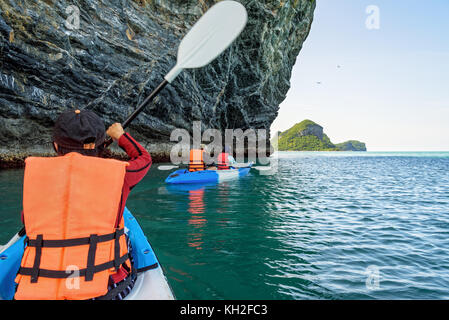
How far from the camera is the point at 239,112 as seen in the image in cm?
3247

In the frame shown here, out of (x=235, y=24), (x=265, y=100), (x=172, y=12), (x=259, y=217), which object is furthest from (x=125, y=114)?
(x=265, y=100)

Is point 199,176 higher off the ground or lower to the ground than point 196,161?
lower

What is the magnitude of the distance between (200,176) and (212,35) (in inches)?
363

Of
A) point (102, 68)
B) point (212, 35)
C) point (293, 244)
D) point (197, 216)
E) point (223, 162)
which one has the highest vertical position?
point (102, 68)

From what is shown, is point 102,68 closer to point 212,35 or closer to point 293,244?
point 212,35

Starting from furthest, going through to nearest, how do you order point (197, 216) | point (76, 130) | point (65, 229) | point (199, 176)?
point (199, 176), point (197, 216), point (76, 130), point (65, 229)

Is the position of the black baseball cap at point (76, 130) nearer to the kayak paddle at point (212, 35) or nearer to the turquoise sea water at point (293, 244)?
the kayak paddle at point (212, 35)

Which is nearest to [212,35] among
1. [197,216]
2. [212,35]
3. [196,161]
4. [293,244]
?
[212,35]

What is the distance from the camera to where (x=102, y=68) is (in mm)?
15445

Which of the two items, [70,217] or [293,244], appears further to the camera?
[293,244]

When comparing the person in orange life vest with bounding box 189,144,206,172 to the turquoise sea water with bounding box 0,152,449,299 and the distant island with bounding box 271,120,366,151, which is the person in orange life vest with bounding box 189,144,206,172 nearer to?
the turquoise sea water with bounding box 0,152,449,299

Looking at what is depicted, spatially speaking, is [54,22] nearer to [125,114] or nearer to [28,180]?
[125,114]

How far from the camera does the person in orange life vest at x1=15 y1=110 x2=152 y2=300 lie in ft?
5.71
